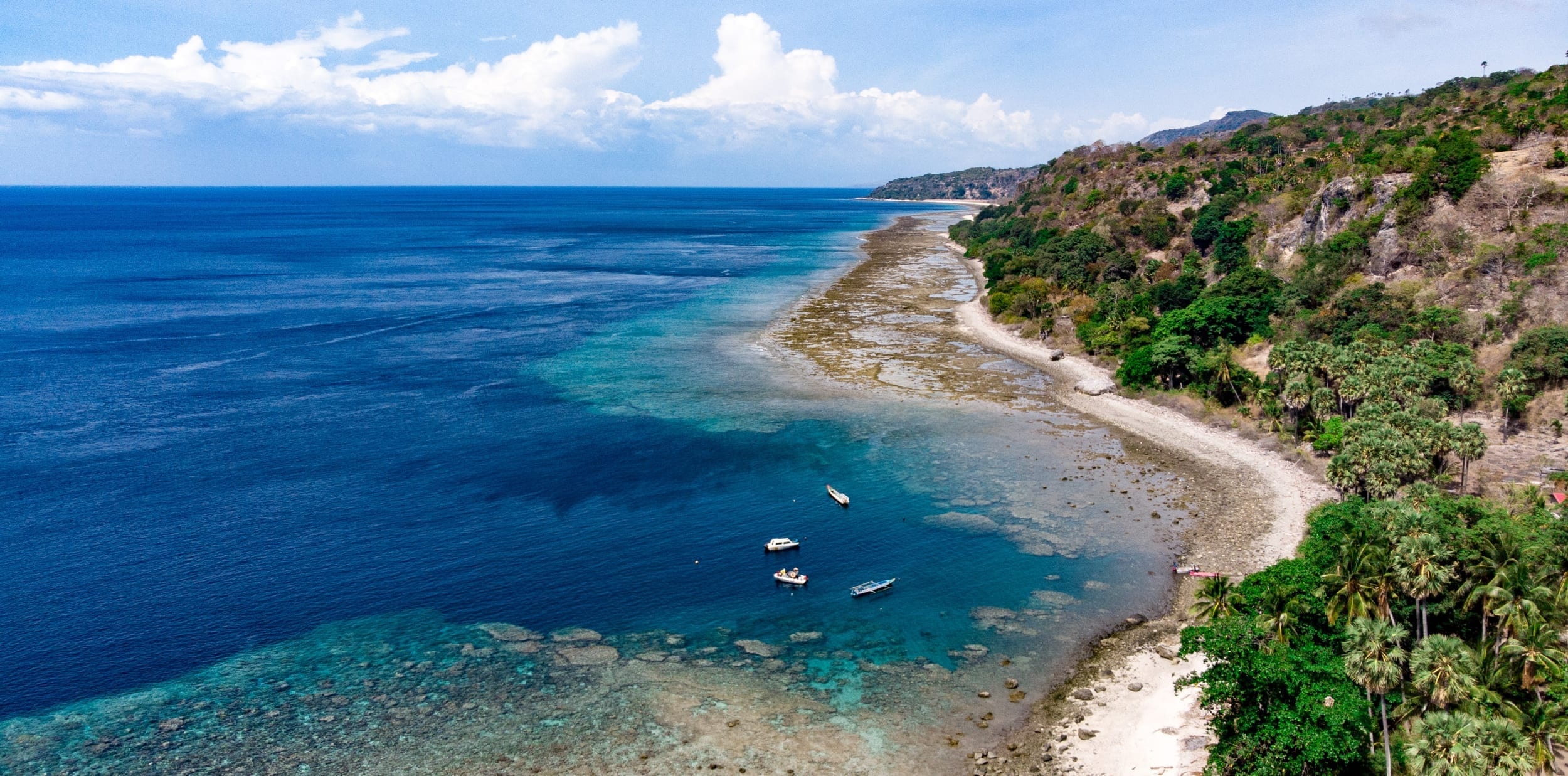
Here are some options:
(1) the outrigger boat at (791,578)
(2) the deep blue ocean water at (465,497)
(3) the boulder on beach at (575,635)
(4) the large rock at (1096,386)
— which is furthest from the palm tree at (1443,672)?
(4) the large rock at (1096,386)

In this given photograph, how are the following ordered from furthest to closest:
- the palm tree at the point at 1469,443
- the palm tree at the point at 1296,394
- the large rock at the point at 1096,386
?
the large rock at the point at 1096,386
the palm tree at the point at 1296,394
the palm tree at the point at 1469,443

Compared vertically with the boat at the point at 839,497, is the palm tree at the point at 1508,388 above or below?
above

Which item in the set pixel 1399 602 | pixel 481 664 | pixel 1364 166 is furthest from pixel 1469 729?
pixel 1364 166

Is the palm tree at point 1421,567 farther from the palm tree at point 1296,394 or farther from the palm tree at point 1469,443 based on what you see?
the palm tree at point 1296,394

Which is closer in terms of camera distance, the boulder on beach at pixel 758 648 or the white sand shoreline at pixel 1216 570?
the white sand shoreline at pixel 1216 570

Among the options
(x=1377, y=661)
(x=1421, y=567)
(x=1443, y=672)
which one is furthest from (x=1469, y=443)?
(x=1377, y=661)

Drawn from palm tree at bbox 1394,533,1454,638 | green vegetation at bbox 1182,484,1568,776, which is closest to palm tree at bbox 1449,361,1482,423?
green vegetation at bbox 1182,484,1568,776

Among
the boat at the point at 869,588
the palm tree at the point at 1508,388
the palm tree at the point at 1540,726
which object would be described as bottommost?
the boat at the point at 869,588
